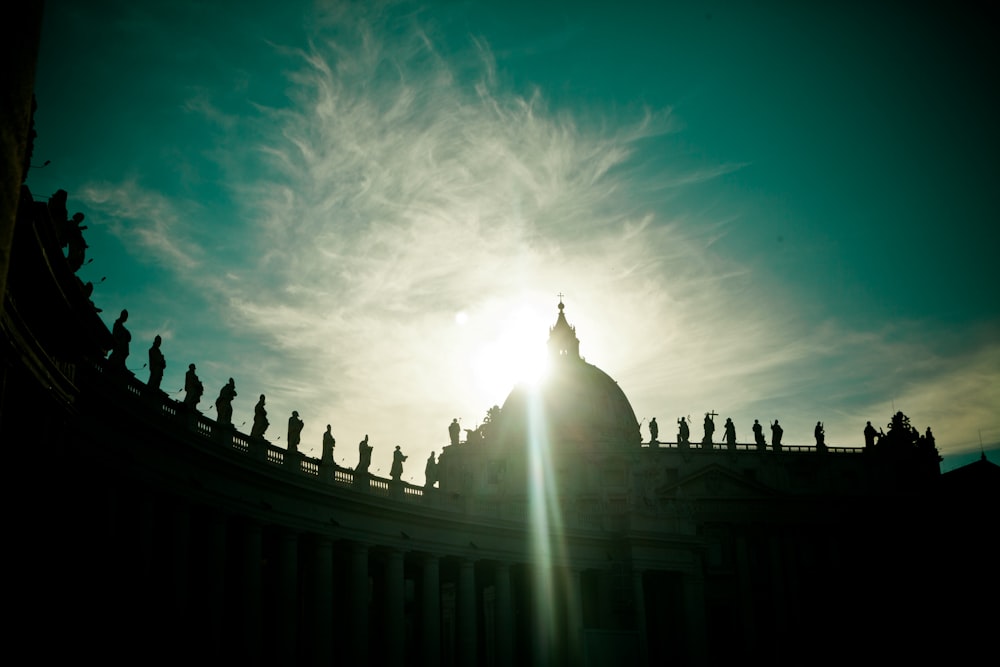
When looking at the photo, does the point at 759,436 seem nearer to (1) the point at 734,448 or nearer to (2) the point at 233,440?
(1) the point at 734,448

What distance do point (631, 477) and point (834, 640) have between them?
24.4 meters

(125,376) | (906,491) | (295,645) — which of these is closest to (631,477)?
(906,491)

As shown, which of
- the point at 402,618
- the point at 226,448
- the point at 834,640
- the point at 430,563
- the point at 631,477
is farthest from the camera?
the point at 631,477

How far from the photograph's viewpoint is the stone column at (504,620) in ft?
160

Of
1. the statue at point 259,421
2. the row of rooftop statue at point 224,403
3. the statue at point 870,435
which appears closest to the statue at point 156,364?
the row of rooftop statue at point 224,403

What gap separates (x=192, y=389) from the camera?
1312 inches

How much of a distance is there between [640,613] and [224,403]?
3160cm

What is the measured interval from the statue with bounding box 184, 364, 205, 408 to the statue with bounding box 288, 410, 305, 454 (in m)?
7.10

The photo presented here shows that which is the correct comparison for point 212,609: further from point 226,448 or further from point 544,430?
point 544,430

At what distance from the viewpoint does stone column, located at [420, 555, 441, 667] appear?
4450 cm

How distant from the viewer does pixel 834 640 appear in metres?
81.1

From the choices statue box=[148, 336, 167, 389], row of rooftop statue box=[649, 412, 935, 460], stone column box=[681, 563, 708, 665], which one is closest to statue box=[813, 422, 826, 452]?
row of rooftop statue box=[649, 412, 935, 460]

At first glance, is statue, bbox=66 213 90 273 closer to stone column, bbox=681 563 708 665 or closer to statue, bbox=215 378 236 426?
statue, bbox=215 378 236 426

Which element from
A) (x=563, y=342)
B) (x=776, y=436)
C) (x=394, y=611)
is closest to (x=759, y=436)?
(x=776, y=436)
